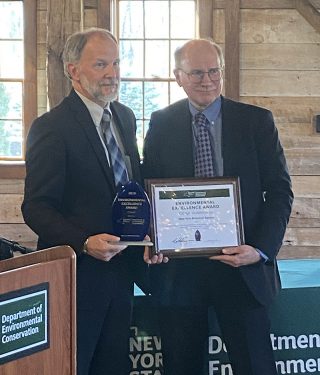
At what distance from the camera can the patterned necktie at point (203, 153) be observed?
1972mm

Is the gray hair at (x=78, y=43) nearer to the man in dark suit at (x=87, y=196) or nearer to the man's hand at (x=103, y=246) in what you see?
the man in dark suit at (x=87, y=196)

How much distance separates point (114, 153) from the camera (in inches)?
75.1

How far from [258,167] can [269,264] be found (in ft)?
1.02

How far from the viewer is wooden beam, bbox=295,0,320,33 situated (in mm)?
4758

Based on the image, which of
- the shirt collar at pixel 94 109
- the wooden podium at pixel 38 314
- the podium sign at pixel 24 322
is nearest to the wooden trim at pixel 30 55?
the shirt collar at pixel 94 109

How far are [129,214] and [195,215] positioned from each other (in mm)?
253


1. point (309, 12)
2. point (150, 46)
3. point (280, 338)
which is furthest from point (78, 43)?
point (309, 12)

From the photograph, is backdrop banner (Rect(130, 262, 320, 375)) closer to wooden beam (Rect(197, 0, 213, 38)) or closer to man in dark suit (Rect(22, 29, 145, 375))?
man in dark suit (Rect(22, 29, 145, 375))

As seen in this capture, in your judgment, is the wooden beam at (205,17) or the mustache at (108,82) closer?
the mustache at (108,82)

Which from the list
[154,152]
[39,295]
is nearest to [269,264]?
[154,152]

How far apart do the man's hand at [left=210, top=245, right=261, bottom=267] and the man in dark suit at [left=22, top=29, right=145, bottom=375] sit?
0.29 meters

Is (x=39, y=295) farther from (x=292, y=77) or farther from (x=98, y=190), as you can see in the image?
(x=292, y=77)
